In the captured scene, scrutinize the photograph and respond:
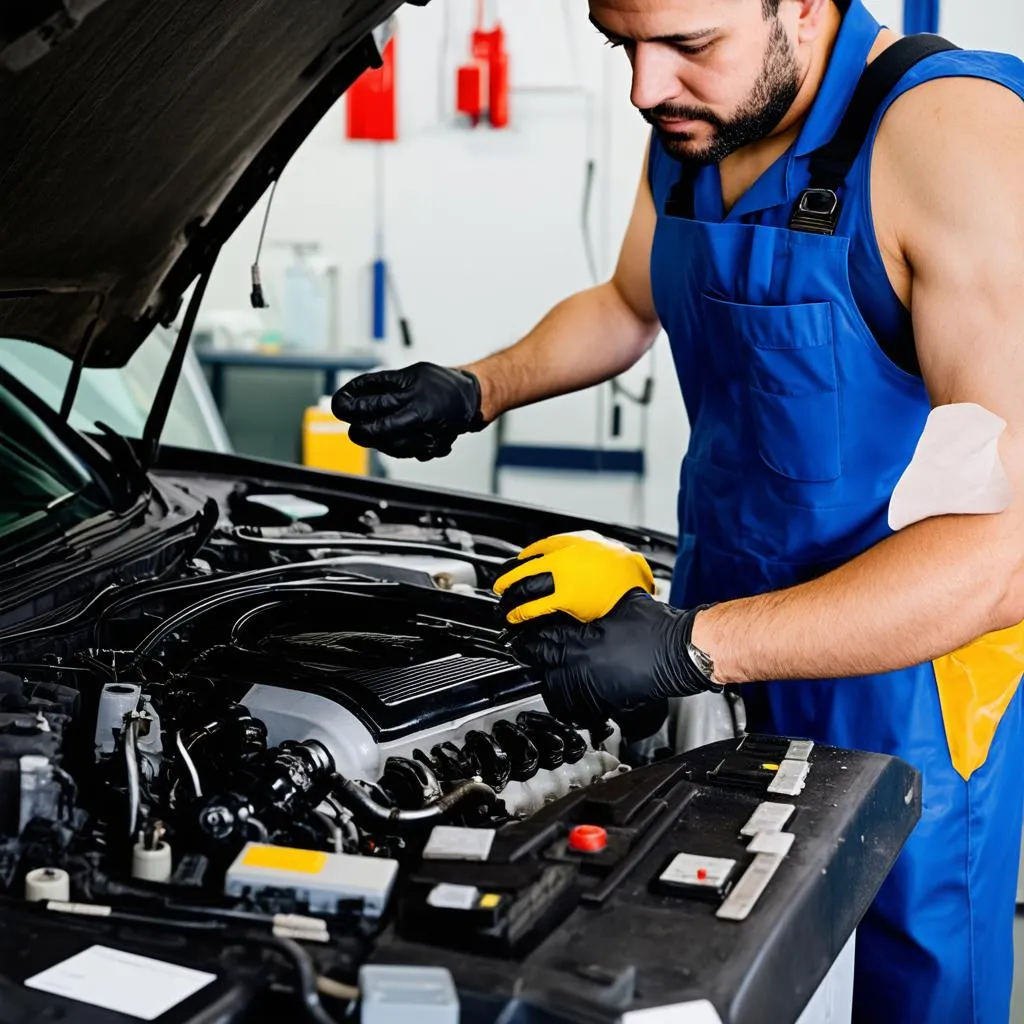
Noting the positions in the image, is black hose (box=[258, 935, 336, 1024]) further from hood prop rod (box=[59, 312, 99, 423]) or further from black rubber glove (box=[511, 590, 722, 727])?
hood prop rod (box=[59, 312, 99, 423])

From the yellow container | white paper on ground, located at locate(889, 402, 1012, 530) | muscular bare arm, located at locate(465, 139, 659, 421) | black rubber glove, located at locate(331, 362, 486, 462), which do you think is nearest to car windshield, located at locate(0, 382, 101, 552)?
black rubber glove, located at locate(331, 362, 486, 462)

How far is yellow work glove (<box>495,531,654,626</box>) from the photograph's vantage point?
54.4 inches

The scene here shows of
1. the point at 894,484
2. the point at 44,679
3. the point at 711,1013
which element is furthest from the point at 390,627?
the point at 711,1013

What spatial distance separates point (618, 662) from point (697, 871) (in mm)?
305

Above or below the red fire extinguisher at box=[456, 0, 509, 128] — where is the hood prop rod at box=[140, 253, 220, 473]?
below

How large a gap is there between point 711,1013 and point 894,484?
824 mm

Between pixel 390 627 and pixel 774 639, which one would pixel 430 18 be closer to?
pixel 390 627

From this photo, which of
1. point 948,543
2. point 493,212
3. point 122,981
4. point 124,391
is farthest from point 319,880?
point 493,212

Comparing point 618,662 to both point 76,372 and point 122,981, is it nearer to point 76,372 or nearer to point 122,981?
point 122,981

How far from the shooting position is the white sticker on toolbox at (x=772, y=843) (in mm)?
1109

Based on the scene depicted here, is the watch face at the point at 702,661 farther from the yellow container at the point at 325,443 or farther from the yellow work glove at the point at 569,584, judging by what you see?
the yellow container at the point at 325,443

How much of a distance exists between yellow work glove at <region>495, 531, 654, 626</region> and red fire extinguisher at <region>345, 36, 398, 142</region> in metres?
4.00

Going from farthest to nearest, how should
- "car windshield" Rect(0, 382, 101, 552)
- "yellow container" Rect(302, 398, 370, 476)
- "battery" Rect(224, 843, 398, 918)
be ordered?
"yellow container" Rect(302, 398, 370, 476)
"car windshield" Rect(0, 382, 101, 552)
"battery" Rect(224, 843, 398, 918)

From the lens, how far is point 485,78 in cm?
504
